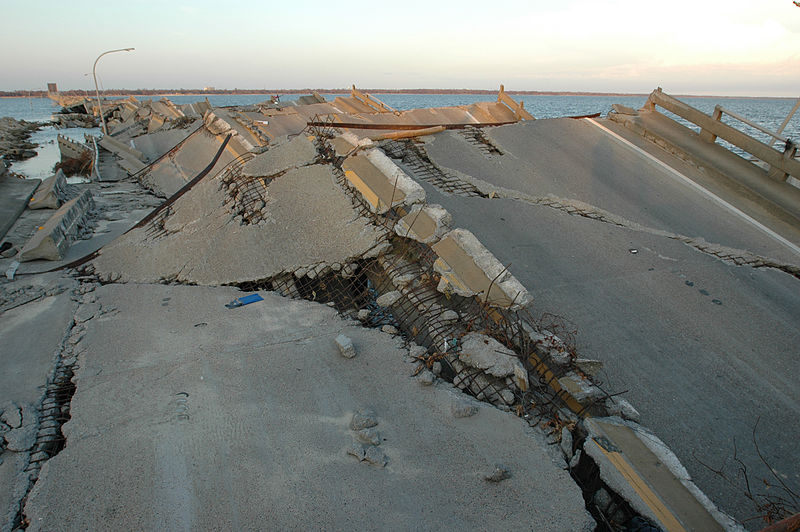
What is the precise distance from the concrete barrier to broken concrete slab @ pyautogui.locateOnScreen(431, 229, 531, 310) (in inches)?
302

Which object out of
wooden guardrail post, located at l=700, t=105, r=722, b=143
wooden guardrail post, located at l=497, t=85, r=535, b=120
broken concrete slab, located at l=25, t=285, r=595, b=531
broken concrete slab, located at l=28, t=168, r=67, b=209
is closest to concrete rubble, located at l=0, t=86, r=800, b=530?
broken concrete slab, located at l=25, t=285, r=595, b=531

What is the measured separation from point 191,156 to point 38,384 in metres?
14.5

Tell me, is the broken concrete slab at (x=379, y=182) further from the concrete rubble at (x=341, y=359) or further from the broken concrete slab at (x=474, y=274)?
the broken concrete slab at (x=474, y=274)

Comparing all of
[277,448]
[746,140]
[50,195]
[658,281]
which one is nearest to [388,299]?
[277,448]

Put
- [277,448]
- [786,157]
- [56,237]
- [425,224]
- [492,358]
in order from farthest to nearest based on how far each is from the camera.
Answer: [786,157], [56,237], [425,224], [492,358], [277,448]

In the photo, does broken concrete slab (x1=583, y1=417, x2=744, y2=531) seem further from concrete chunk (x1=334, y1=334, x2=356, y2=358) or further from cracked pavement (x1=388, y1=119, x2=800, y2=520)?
concrete chunk (x1=334, y1=334, x2=356, y2=358)

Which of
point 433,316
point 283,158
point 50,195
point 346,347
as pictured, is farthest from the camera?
point 50,195

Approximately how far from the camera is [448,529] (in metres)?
3.05

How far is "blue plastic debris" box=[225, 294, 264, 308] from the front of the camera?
590 cm

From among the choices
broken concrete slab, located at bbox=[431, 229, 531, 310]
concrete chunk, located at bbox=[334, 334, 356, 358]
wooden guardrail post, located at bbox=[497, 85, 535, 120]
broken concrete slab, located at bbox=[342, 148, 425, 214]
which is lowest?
concrete chunk, located at bbox=[334, 334, 356, 358]

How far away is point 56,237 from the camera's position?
8734mm

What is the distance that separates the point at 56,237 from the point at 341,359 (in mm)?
7458

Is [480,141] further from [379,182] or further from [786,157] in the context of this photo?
[786,157]

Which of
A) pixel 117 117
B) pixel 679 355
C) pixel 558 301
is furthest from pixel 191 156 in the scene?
pixel 117 117
